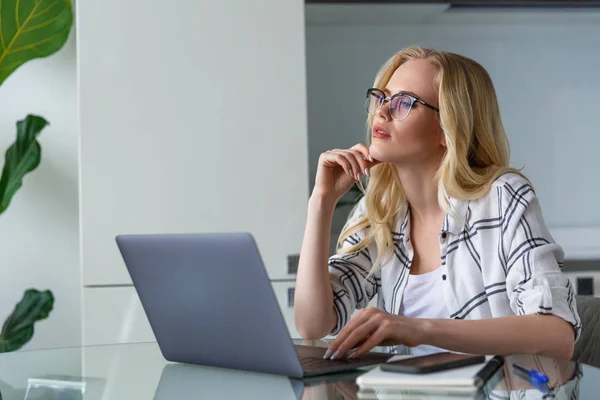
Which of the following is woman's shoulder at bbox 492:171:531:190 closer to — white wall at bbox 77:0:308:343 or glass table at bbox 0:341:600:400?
glass table at bbox 0:341:600:400

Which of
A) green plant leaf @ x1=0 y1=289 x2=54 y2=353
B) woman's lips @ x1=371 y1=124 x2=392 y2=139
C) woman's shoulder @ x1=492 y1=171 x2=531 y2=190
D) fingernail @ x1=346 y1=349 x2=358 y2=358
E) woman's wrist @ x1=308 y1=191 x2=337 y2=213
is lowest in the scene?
green plant leaf @ x1=0 y1=289 x2=54 y2=353

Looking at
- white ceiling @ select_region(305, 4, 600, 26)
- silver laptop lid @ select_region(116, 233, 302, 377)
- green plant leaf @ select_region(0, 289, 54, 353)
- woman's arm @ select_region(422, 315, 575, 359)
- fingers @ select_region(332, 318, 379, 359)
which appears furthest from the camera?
white ceiling @ select_region(305, 4, 600, 26)

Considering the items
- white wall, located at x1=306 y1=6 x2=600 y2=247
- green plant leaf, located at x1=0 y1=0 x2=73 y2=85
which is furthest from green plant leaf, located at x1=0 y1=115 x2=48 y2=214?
white wall, located at x1=306 y1=6 x2=600 y2=247

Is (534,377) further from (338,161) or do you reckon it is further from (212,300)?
(338,161)

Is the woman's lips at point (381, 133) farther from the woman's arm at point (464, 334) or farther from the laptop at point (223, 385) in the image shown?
the laptop at point (223, 385)

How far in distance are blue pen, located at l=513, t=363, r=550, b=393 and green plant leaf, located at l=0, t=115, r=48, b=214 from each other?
2.26 metres

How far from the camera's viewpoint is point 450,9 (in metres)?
3.41

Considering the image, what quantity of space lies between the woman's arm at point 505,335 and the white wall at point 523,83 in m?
2.03

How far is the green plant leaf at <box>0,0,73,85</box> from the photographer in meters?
3.09

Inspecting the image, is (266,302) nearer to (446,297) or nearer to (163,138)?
(446,297)

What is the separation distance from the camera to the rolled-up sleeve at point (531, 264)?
1687 mm

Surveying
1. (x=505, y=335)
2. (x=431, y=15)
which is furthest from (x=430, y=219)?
(x=431, y=15)

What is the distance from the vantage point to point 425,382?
1.19 m

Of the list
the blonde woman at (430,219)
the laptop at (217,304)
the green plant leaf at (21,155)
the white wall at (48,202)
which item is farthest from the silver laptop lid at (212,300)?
the white wall at (48,202)
